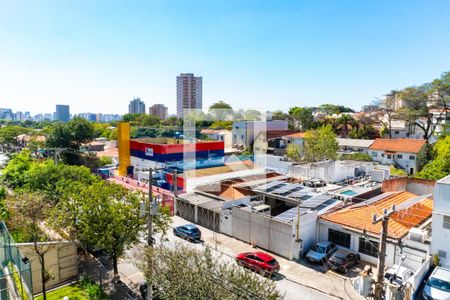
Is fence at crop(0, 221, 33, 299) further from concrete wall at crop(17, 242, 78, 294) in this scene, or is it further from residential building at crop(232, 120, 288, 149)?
residential building at crop(232, 120, 288, 149)

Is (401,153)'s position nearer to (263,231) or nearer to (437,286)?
(263,231)

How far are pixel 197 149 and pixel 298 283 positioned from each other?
76.3 feet

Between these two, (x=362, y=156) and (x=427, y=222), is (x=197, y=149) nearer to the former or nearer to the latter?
(x=362, y=156)

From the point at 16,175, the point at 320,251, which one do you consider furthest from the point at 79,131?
the point at 320,251

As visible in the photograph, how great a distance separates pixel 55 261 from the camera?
1248 cm

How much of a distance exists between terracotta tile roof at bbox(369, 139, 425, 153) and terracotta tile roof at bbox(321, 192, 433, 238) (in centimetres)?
1902

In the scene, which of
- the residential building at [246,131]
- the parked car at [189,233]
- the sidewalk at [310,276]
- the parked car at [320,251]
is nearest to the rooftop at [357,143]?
the residential building at [246,131]

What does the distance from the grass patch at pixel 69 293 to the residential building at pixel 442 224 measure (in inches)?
580

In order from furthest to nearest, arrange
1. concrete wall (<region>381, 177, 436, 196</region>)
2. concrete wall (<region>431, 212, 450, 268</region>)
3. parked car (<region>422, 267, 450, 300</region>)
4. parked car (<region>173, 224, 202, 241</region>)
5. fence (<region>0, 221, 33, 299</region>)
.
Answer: concrete wall (<region>381, 177, 436, 196</region>) → parked car (<region>173, 224, 202, 241</region>) → concrete wall (<region>431, 212, 450, 268</region>) → parked car (<region>422, 267, 450, 300</region>) → fence (<region>0, 221, 33, 299</region>)

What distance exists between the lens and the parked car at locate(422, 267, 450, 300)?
35.4 feet

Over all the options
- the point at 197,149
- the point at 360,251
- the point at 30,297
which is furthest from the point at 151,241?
the point at 197,149

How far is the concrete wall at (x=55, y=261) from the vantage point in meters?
12.0

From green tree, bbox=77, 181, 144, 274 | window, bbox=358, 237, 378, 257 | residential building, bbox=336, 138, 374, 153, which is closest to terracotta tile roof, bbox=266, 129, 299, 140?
residential building, bbox=336, 138, 374, 153

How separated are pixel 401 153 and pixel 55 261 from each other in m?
36.6
